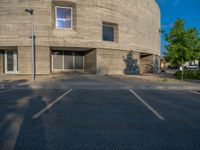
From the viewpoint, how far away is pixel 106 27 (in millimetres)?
25312

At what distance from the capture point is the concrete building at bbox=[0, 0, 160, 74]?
22.0 m

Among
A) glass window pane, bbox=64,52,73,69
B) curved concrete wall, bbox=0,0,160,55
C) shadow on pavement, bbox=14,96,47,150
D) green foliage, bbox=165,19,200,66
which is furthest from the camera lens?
glass window pane, bbox=64,52,73,69

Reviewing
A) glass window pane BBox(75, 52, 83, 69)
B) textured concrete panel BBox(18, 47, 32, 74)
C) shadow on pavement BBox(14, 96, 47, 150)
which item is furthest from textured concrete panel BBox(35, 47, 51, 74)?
shadow on pavement BBox(14, 96, 47, 150)

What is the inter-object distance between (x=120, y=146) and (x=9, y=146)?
2022 millimetres

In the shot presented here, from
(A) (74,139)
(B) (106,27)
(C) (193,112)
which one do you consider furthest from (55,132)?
(B) (106,27)

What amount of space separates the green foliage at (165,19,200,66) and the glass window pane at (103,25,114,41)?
7.83 metres

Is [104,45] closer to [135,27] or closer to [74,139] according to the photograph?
[135,27]

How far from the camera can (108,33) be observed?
1001 inches

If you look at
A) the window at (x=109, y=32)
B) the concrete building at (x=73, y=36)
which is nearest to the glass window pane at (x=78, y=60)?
the concrete building at (x=73, y=36)

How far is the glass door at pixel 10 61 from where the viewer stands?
2486cm

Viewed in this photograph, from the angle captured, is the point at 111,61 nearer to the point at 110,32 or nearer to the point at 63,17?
Result: the point at 110,32

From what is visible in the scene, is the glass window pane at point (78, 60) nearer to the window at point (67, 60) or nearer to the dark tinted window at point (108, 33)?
the window at point (67, 60)

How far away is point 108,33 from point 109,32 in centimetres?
21

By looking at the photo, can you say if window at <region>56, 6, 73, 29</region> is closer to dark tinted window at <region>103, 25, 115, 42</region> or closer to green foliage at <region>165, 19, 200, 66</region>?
dark tinted window at <region>103, 25, 115, 42</region>
